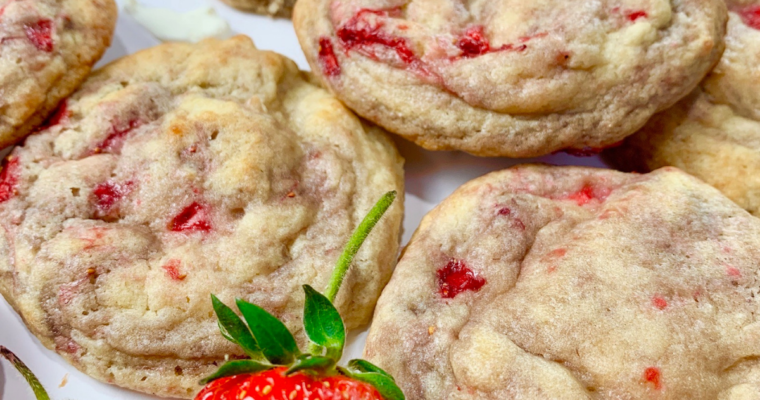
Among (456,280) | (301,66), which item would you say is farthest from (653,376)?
(301,66)

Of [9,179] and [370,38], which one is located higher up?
[370,38]

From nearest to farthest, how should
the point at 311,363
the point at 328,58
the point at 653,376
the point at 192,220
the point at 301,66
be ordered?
the point at 311,363 < the point at 653,376 < the point at 192,220 < the point at 328,58 < the point at 301,66

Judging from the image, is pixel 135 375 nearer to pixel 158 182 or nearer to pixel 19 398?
pixel 19 398

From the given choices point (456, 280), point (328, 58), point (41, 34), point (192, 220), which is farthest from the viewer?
point (328, 58)

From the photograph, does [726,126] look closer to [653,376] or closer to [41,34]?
[653,376]

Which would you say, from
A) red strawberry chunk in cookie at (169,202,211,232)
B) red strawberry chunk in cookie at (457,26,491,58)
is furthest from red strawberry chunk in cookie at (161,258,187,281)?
red strawberry chunk in cookie at (457,26,491,58)

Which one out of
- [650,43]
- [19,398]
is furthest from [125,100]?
[650,43]
